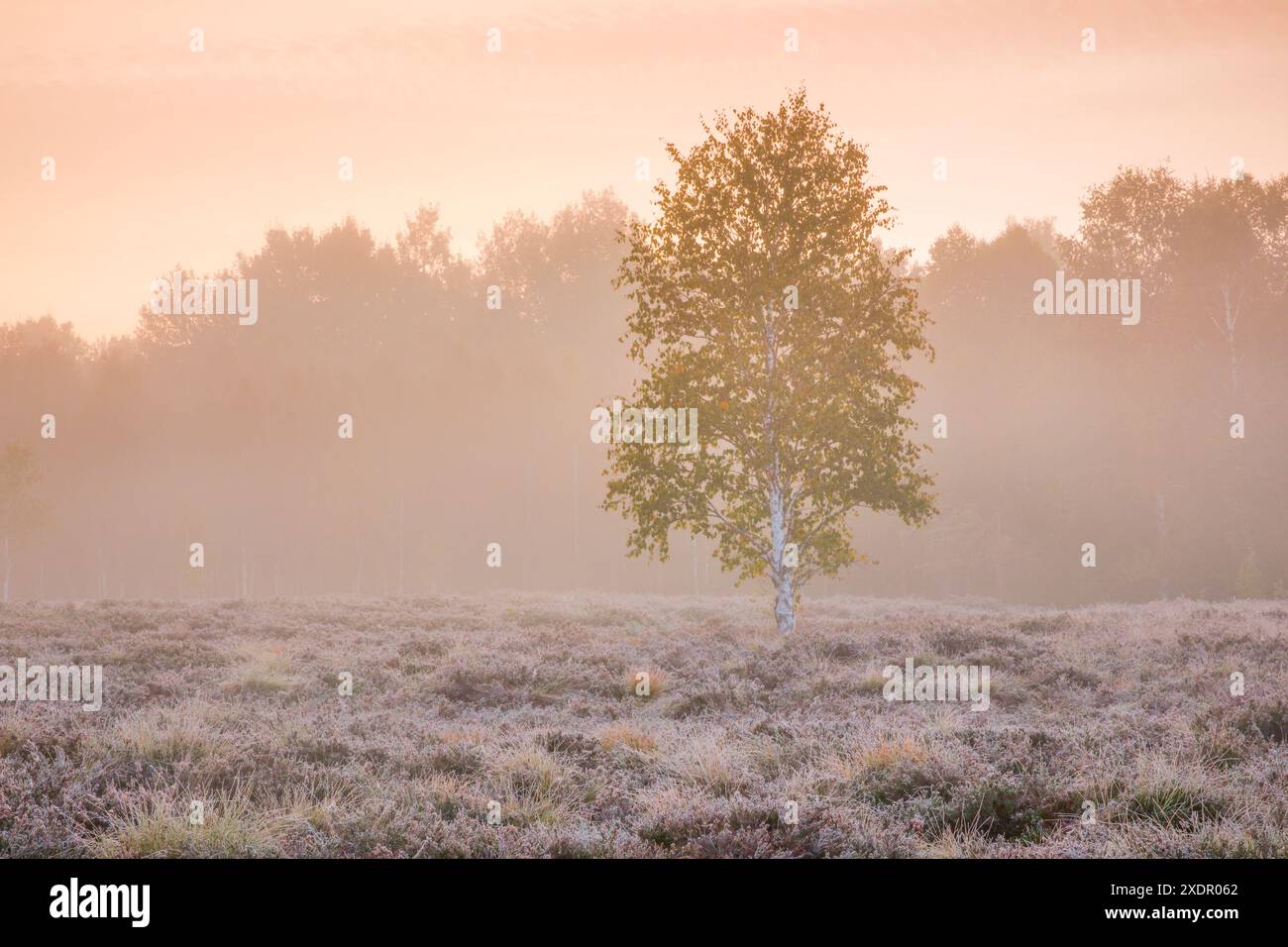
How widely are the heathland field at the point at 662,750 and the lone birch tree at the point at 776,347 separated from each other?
330 centimetres

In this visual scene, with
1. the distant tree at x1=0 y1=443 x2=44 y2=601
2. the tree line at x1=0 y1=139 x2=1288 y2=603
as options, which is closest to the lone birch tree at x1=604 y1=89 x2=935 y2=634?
the tree line at x1=0 y1=139 x2=1288 y2=603

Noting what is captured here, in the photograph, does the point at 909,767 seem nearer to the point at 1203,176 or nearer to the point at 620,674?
the point at 620,674

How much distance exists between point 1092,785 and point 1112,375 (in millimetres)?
46973

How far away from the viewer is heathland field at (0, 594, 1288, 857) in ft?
23.3

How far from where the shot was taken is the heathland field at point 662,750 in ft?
23.3

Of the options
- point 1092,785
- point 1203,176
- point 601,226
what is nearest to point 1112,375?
point 1203,176

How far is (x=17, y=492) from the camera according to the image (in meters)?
59.1

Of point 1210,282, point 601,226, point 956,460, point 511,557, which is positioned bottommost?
point 511,557

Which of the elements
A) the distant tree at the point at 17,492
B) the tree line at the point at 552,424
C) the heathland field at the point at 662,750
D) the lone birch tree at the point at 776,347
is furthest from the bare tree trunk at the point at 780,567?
the distant tree at the point at 17,492

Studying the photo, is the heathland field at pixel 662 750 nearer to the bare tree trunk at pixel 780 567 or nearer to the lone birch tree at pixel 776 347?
the bare tree trunk at pixel 780 567

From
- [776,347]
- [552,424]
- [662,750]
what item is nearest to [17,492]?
[552,424]

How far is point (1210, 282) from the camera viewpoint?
45.0 m
